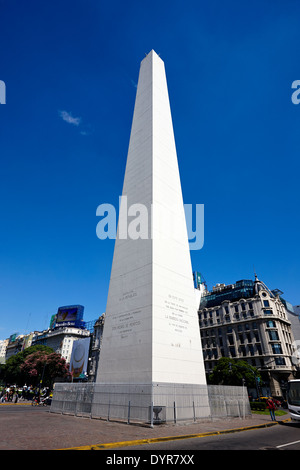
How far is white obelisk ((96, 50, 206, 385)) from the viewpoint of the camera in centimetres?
1856

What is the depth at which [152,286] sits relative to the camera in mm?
19812

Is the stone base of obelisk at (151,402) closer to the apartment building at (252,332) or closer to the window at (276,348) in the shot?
the apartment building at (252,332)

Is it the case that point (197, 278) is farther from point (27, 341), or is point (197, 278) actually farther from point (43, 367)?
point (27, 341)

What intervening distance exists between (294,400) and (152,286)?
39.5 ft

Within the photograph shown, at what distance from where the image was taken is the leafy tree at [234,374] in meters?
50.2

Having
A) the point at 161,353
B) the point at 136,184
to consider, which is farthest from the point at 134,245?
the point at 161,353

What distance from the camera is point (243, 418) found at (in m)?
20.1

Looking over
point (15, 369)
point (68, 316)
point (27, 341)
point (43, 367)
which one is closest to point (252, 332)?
point (43, 367)

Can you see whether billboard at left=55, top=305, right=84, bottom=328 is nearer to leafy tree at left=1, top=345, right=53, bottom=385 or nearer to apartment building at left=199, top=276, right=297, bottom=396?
leafy tree at left=1, top=345, right=53, bottom=385

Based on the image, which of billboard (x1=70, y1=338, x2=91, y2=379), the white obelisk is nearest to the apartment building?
billboard (x1=70, y1=338, x2=91, y2=379)

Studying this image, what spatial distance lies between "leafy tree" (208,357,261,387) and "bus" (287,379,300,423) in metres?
33.1

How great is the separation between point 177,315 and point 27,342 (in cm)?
16122

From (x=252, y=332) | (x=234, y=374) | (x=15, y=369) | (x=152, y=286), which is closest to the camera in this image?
(x=152, y=286)
